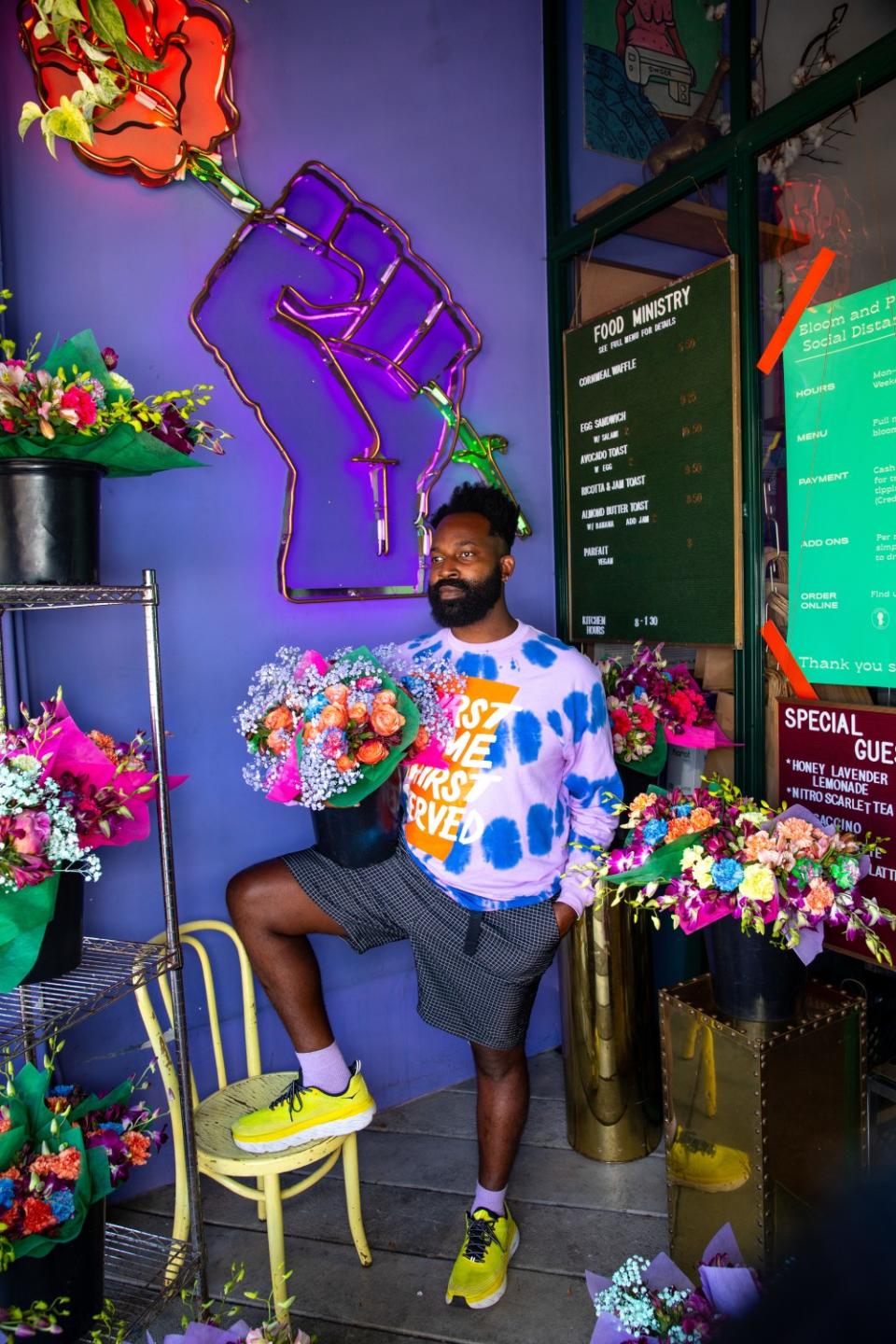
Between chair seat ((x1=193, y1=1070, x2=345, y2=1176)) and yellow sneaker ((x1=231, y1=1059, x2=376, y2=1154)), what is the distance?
0.02m

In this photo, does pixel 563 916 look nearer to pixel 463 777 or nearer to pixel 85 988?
pixel 463 777

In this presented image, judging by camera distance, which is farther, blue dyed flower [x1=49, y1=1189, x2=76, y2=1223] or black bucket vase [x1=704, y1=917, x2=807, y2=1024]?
black bucket vase [x1=704, y1=917, x2=807, y2=1024]

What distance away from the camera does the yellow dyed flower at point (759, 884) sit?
68.9 inches

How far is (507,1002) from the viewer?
2150 millimetres

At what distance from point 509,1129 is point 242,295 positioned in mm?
2307

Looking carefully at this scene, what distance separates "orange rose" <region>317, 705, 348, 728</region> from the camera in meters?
1.88

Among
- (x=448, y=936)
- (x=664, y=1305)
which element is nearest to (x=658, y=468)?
A: (x=448, y=936)

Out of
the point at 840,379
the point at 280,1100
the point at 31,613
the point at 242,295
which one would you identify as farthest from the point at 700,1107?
the point at 242,295

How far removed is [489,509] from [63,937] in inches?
58.5

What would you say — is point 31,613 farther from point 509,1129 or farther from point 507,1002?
point 509,1129

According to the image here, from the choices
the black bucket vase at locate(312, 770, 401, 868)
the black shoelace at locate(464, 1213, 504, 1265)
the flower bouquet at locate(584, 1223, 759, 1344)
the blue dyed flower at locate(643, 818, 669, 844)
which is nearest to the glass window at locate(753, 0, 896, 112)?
the blue dyed flower at locate(643, 818, 669, 844)

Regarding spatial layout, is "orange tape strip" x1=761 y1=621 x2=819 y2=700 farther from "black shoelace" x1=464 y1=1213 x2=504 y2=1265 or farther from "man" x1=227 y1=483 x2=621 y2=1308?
"black shoelace" x1=464 y1=1213 x2=504 y2=1265

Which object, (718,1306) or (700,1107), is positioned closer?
(718,1306)

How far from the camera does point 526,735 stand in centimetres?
220
